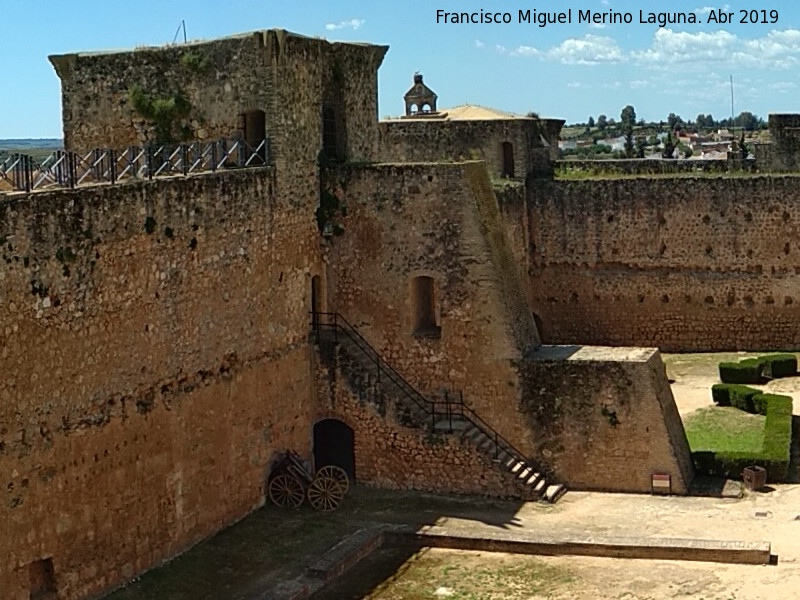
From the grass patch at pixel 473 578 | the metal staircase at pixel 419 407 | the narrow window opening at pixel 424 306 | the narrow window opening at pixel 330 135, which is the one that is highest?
the narrow window opening at pixel 330 135

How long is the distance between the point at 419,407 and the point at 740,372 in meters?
10.4

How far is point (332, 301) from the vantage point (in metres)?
25.2

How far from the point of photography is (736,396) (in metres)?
29.6

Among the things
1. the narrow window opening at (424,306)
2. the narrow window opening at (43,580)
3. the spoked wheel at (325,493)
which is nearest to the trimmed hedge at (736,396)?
the narrow window opening at (424,306)

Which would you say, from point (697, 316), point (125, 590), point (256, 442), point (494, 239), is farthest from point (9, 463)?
point (697, 316)

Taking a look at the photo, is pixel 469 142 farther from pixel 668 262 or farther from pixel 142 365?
pixel 142 365

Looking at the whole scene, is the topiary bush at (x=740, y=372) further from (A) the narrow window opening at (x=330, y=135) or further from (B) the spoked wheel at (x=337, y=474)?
(B) the spoked wheel at (x=337, y=474)

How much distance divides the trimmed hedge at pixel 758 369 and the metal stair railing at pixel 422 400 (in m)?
9.40

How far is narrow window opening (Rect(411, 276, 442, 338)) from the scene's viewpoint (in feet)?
81.0

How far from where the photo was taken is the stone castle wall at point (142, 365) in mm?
17391

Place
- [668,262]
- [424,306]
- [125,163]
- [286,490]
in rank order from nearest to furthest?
[286,490]
[125,163]
[424,306]
[668,262]

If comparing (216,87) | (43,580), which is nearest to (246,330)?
(216,87)

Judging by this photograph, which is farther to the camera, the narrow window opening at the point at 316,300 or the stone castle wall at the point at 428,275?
the narrow window opening at the point at 316,300

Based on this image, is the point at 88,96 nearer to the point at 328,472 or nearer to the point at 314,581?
the point at 328,472
